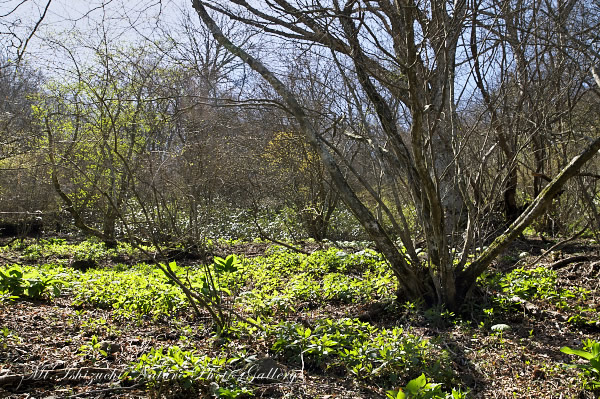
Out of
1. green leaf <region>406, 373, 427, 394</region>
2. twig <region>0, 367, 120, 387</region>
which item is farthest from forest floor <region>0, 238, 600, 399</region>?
green leaf <region>406, 373, 427, 394</region>

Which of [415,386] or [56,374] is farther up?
[415,386]

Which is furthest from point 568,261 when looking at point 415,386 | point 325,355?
point 415,386

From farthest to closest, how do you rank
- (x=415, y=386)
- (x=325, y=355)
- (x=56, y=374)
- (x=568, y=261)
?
1. (x=568, y=261)
2. (x=325, y=355)
3. (x=56, y=374)
4. (x=415, y=386)

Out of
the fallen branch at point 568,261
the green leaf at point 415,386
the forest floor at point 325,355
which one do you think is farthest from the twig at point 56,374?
the fallen branch at point 568,261

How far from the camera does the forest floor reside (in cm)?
255

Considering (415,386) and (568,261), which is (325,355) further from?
(568,261)

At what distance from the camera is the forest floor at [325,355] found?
255 cm

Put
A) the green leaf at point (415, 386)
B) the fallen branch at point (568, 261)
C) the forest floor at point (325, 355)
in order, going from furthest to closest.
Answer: the fallen branch at point (568, 261) → the forest floor at point (325, 355) → the green leaf at point (415, 386)

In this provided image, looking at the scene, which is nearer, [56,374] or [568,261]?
[56,374]

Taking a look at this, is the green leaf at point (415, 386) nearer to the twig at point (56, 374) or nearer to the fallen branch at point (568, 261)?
the twig at point (56, 374)

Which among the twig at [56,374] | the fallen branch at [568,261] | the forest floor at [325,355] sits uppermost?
the fallen branch at [568,261]

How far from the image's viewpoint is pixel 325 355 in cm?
301

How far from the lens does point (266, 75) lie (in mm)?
4070

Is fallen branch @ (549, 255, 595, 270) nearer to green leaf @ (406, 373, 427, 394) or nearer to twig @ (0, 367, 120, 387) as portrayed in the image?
green leaf @ (406, 373, 427, 394)
